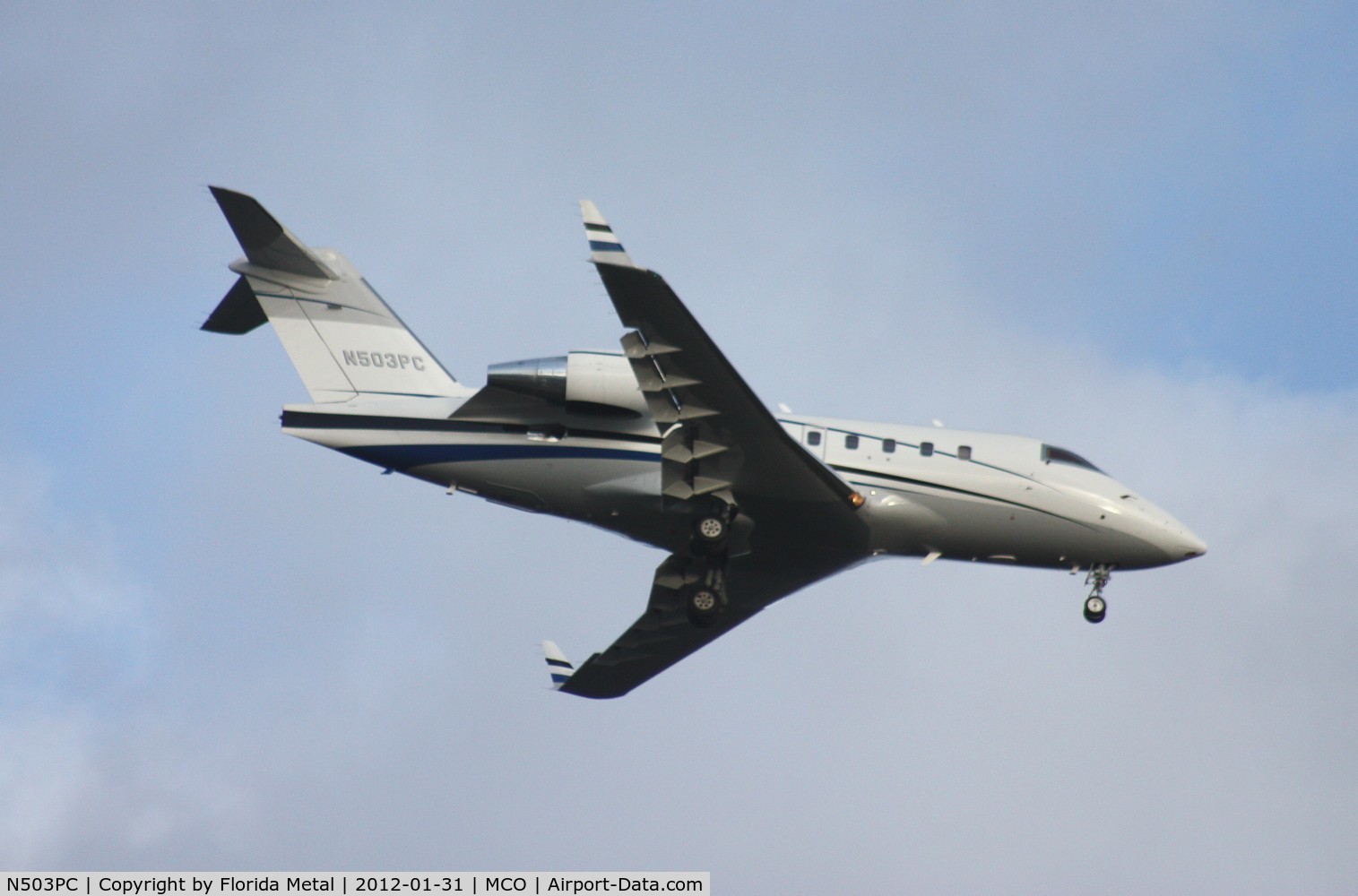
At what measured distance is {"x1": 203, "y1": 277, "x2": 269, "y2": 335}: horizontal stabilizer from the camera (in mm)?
26703

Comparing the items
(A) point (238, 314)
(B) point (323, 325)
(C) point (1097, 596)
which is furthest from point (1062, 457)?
(A) point (238, 314)

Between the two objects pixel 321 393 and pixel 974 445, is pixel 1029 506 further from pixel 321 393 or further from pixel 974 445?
pixel 321 393

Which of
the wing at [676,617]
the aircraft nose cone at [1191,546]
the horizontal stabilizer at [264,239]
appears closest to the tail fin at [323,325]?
the horizontal stabilizer at [264,239]

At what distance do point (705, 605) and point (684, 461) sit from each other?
8.62 ft

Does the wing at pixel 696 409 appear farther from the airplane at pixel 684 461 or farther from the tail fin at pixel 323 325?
the tail fin at pixel 323 325

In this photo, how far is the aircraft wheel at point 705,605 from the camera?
85.2ft

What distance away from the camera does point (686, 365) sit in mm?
23328

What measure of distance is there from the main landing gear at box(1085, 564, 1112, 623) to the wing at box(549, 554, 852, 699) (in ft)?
12.8

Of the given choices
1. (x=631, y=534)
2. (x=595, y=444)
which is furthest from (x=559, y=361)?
(x=631, y=534)

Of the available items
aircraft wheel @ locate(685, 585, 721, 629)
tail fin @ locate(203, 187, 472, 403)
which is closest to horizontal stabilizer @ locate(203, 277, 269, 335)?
tail fin @ locate(203, 187, 472, 403)

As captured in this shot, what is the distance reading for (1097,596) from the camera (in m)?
27.0

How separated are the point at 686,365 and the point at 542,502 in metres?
3.82

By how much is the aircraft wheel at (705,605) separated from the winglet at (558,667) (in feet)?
17.7

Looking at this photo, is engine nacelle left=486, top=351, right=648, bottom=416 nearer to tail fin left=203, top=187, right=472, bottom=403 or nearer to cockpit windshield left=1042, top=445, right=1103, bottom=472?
tail fin left=203, top=187, right=472, bottom=403
